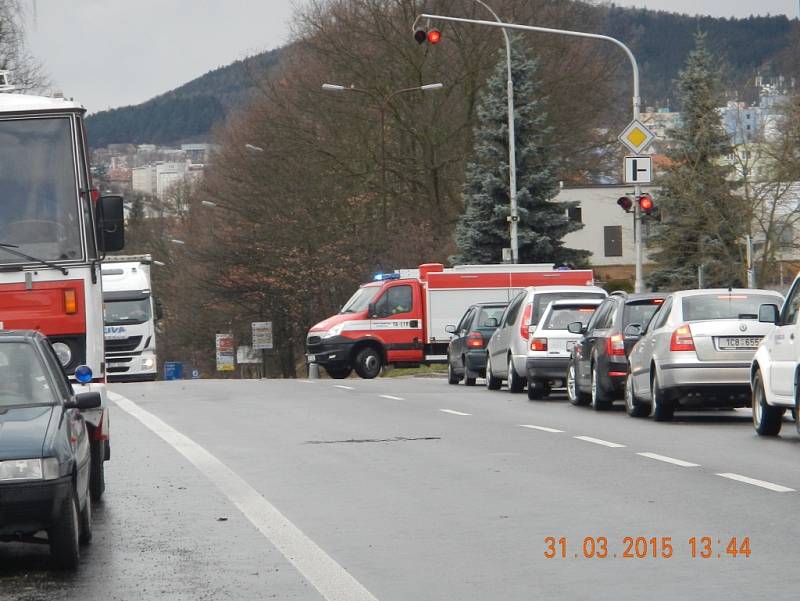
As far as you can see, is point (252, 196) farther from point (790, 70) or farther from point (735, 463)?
point (735, 463)

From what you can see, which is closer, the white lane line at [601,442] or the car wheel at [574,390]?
the white lane line at [601,442]

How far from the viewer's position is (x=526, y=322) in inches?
1046

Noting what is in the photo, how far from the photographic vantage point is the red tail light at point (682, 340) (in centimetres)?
1872

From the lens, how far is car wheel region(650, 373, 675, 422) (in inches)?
754

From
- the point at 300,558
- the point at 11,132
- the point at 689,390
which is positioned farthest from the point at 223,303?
the point at 300,558

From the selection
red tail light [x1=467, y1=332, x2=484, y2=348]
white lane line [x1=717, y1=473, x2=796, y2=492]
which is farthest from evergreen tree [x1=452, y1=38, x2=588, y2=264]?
white lane line [x1=717, y1=473, x2=796, y2=492]

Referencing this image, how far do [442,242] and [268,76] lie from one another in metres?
10.4

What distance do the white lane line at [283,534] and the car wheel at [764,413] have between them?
554 centimetres

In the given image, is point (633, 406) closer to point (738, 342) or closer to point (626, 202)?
point (738, 342)

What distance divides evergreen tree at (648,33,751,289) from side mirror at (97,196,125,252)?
38541 millimetres

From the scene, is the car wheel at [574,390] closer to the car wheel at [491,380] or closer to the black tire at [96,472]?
the car wheel at [491,380]

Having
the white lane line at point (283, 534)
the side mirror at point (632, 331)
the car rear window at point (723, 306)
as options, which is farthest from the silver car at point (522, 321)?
the white lane line at point (283, 534)

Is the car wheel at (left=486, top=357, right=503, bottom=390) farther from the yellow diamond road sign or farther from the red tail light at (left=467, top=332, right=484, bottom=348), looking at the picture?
the yellow diamond road sign

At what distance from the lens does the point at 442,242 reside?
5569 cm
